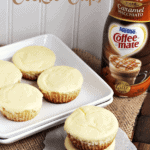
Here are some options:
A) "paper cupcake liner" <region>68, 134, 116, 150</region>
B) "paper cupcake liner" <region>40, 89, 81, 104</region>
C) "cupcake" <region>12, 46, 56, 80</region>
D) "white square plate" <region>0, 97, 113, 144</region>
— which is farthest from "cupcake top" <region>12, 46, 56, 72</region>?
"paper cupcake liner" <region>68, 134, 116, 150</region>

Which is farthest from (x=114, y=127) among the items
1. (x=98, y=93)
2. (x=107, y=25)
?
(x=107, y=25)

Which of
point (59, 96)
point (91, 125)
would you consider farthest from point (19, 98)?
point (91, 125)

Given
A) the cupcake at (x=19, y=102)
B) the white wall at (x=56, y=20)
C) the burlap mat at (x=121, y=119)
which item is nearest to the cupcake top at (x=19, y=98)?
the cupcake at (x=19, y=102)

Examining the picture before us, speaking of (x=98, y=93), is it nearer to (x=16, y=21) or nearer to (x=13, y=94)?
(x=13, y=94)

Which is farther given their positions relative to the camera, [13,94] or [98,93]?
[98,93]

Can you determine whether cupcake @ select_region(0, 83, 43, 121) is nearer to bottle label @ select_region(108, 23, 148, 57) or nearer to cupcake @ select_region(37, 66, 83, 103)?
cupcake @ select_region(37, 66, 83, 103)

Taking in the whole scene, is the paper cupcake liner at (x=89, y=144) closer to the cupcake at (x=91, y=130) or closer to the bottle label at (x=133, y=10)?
the cupcake at (x=91, y=130)
